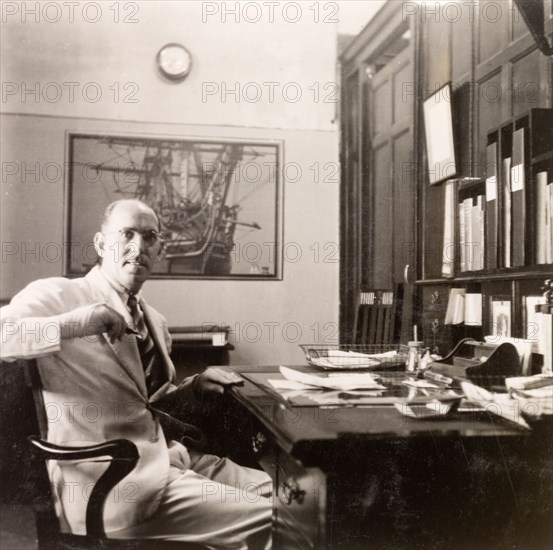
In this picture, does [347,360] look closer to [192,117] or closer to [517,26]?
[517,26]

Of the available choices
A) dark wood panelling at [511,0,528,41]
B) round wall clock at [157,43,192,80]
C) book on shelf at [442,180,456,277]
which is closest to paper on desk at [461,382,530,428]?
book on shelf at [442,180,456,277]

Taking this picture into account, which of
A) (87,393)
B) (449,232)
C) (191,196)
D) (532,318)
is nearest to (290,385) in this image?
(87,393)

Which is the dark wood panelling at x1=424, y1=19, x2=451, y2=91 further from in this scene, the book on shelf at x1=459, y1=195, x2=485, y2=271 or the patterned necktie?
the patterned necktie

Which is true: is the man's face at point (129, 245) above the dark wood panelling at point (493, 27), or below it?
below

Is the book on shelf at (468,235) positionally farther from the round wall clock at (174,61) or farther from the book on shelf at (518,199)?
the round wall clock at (174,61)

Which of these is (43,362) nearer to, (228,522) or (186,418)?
(186,418)

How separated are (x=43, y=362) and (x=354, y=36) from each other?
9.35 feet

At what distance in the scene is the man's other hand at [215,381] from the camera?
166 centimetres

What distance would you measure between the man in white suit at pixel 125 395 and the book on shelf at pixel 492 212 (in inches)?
33.3

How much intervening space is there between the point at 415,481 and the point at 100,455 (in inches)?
29.5

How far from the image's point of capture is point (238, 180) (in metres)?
3.58

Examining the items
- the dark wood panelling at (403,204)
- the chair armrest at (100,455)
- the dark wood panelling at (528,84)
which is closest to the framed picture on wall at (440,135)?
the dark wood panelling at (403,204)

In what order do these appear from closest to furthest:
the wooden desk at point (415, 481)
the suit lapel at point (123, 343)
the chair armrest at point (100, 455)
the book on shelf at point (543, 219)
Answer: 1. the wooden desk at point (415, 481)
2. the chair armrest at point (100, 455)
3. the book on shelf at point (543, 219)
4. the suit lapel at point (123, 343)

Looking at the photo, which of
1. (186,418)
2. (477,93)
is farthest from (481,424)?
(477,93)
